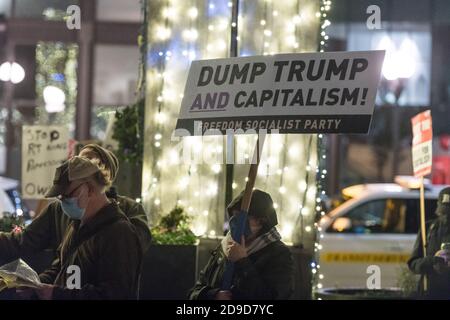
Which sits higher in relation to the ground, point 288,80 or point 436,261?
point 288,80

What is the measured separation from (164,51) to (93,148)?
402 centimetres

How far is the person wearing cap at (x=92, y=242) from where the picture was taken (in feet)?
18.8

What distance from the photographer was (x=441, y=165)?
90.6 feet

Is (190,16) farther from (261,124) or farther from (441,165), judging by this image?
(441,165)

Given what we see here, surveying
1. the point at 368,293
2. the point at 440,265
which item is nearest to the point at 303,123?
the point at 440,265

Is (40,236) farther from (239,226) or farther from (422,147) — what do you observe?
(422,147)

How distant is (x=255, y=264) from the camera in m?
6.34

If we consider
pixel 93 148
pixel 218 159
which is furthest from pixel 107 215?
pixel 218 159

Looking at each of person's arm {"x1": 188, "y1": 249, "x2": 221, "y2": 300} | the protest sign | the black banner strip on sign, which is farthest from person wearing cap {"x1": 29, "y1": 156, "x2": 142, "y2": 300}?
the protest sign

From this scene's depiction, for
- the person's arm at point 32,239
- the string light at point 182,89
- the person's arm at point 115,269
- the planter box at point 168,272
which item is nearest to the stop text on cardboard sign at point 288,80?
the person's arm at point 32,239

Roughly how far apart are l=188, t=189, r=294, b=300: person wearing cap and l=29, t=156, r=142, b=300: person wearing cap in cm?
64

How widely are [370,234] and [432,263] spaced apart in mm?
5947

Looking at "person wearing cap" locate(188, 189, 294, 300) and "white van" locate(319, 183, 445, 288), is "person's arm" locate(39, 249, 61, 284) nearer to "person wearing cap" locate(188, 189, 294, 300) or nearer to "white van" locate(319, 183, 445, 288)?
"person wearing cap" locate(188, 189, 294, 300)

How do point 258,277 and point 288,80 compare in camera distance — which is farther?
point 288,80
